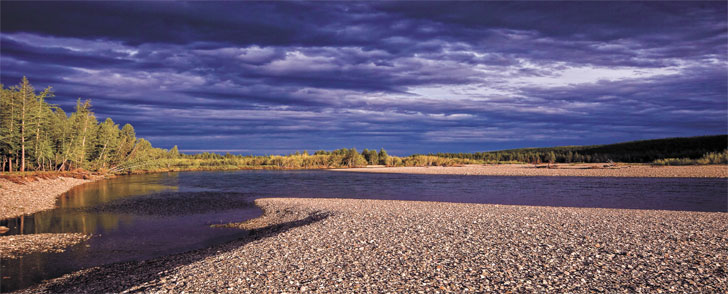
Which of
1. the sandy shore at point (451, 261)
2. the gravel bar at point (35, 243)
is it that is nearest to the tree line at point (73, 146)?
the gravel bar at point (35, 243)

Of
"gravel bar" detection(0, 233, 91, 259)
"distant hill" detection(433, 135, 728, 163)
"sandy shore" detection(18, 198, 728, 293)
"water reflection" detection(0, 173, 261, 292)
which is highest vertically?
"distant hill" detection(433, 135, 728, 163)

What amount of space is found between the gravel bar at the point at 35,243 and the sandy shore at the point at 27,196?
907cm

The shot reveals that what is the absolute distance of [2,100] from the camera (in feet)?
147

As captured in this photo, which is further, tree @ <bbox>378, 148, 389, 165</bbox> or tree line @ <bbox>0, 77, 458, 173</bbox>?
tree @ <bbox>378, 148, 389, 165</bbox>

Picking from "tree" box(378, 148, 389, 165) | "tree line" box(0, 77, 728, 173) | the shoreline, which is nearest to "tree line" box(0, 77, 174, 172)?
"tree line" box(0, 77, 728, 173)

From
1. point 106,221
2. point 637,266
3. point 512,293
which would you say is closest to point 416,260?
point 512,293

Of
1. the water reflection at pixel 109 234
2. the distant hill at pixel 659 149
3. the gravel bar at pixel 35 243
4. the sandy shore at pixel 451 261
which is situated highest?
the distant hill at pixel 659 149

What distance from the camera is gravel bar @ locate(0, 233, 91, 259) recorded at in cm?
1437

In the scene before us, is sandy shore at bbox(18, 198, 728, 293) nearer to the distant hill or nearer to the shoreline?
the shoreline

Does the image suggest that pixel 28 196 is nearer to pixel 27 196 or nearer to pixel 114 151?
pixel 27 196

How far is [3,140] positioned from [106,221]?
36.1m

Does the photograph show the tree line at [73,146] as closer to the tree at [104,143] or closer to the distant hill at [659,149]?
the tree at [104,143]

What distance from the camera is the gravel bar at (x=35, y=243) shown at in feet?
47.2

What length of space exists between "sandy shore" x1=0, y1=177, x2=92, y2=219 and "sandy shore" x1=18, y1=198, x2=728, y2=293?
756 inches
